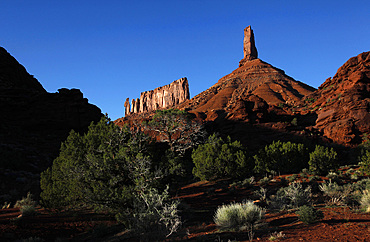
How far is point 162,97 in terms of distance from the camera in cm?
17462

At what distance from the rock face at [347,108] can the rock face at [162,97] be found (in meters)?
106

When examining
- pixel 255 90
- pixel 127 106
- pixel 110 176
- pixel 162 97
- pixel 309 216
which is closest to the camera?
pixel 309 216

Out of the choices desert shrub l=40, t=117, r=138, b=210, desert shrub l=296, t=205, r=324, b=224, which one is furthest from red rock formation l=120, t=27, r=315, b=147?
desert shrub l=296, t=205, r=324, b=224

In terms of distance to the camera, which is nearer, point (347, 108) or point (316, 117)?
point (347, 108)

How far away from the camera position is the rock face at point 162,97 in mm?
162750

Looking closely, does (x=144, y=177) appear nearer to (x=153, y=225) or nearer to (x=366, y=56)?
(x=153, y=225)

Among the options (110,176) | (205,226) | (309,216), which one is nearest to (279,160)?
(205,226)

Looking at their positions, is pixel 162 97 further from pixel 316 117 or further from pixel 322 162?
pixel 322 162

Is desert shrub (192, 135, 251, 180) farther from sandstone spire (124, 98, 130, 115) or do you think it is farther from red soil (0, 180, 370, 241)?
sandstone spire (124, 98, 130, 115)

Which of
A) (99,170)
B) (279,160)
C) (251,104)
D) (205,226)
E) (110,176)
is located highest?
(251,104)

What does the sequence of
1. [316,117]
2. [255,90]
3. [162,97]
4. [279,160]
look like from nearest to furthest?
[279,160] < [316,117] < [255,90] < [162,97]

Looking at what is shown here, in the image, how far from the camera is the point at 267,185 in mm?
20078

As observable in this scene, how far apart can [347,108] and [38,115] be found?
62.8 m

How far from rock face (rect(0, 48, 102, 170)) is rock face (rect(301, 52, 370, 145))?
49.6 m
